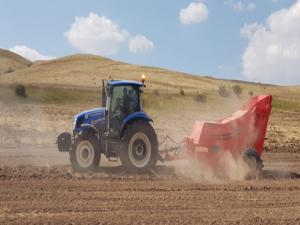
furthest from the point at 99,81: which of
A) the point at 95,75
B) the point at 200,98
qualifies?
the point at 200,98

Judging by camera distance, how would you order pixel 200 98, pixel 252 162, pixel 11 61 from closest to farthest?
pixel 252 162, pixel 200 98, pixel 11 61

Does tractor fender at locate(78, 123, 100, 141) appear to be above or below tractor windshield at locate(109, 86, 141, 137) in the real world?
below

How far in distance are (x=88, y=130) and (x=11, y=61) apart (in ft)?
410

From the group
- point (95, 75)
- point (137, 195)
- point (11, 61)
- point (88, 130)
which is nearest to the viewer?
point (137, 195)

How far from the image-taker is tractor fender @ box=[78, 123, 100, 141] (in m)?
13.2

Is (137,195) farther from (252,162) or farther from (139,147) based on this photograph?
(252,162)

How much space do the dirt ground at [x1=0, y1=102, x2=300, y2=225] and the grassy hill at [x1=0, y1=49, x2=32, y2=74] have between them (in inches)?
4288

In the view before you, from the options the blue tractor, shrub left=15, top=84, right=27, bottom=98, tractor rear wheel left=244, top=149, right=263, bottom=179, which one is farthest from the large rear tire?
shrub left=15, top=84, right=27, bottom=98

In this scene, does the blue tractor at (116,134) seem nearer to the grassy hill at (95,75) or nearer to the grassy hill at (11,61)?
the grassy hill at (95,75)

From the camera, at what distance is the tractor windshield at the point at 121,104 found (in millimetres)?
13422

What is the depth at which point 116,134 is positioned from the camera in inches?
528

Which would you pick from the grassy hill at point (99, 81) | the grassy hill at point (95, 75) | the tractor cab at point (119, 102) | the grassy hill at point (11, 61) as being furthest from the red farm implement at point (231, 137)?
the grassy hill at point (11, 61)

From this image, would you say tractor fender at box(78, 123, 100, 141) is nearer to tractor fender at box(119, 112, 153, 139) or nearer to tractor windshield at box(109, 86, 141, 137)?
tractor windshield at box(109, 86, 141, 137)

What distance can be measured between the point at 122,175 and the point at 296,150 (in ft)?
32.6
